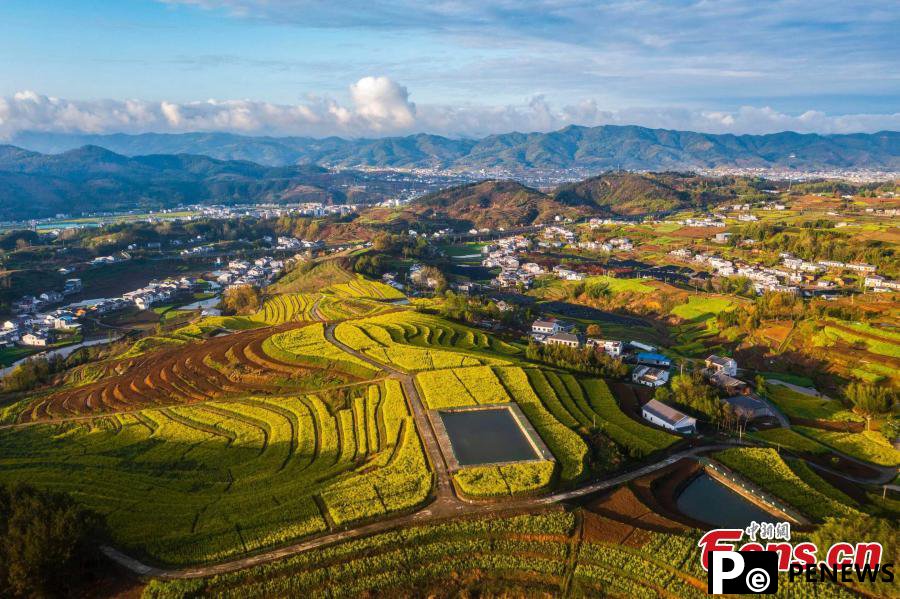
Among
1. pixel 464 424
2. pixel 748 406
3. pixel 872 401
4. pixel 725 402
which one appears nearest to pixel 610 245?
pixel 872 401

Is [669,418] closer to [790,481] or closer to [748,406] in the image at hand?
[790,481]

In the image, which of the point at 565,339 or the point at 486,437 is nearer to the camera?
the point at 486,437

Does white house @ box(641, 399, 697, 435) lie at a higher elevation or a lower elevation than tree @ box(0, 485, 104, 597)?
lower

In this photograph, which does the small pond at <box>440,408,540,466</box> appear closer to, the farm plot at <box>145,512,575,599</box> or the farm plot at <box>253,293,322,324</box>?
the farm plot at <box>145,512,575,599</box>

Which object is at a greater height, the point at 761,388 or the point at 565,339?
the point at 761,388

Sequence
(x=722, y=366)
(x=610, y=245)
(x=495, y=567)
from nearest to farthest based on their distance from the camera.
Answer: (x=495, y=567)
(x=722, y=366)
(x=610, y=245)

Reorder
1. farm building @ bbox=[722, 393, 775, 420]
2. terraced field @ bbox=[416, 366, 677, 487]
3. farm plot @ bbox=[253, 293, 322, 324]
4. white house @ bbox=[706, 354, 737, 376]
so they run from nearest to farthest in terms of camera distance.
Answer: terraced field @ bbox=[416, 366, 677, 487]
farm building @ bbox=[722, 393, 775, 420]
white house @ bbox=[706, 354, 737, 376]
farm plot @ bbox=[253, 293, 322, 324]

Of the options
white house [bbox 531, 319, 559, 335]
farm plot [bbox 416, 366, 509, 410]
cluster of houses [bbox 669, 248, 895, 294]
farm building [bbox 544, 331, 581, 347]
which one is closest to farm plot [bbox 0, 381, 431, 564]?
farm plot [bbox 416, 366, 509, 410]
